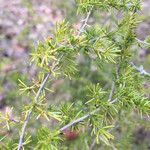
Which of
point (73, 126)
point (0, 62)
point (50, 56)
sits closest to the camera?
point (50, 56)

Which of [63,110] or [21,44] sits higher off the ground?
[63,110]

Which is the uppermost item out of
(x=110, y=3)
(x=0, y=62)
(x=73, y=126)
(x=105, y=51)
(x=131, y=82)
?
(x=110, y=3)

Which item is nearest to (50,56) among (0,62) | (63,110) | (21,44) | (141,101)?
(63,110)

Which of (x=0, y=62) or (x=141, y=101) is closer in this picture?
(x=141, y=101)

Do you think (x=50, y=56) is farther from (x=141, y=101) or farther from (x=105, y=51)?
(x=141, y=101)

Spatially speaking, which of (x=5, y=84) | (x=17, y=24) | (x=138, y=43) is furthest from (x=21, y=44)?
(x=138, y=43)

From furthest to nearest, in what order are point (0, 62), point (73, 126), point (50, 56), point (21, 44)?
1. point (21, 44)
2. point (0, 62)
3. point (73, 126)
4. point (50, 56)

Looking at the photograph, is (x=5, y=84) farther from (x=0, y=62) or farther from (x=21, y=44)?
(x=21, y=44)
